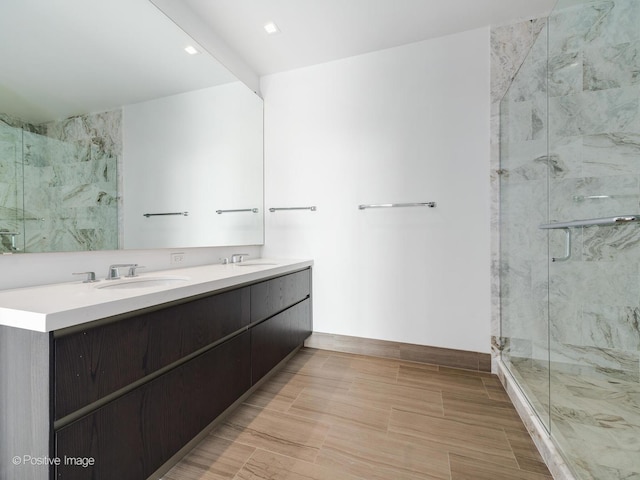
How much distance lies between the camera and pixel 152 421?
95cm

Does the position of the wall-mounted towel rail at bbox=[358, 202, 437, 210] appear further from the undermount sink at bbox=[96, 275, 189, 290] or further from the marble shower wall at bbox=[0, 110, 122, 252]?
the marble shower wall at bbox=[0, 110, 122, 252]

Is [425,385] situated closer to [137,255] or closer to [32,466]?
[32,466]

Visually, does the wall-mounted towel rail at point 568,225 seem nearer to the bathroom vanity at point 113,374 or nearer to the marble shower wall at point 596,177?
the marble shower wall at point 596,177

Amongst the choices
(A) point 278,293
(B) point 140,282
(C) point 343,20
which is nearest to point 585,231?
(A) point 278,293

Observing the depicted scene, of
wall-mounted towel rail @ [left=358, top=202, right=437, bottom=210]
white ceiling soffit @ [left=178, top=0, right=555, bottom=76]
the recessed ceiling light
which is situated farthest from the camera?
wall-mounted towel rail @ [left=358, top=202, right=437, bottom=210]

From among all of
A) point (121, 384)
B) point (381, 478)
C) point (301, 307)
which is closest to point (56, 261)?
point (121, 384)

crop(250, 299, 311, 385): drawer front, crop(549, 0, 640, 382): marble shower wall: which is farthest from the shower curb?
crop(250, 299, 311, 385): drawer front

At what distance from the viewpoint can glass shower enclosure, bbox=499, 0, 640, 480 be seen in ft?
3.83

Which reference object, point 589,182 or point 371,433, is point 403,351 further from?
point 589,182

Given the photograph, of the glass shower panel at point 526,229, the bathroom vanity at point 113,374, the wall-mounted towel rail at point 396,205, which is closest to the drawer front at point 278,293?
the bathroom vanity at point 113,374

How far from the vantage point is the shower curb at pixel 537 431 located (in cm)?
103

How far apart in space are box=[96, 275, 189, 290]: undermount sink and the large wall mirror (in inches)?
Result: 8.4

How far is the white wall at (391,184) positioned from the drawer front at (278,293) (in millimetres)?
200

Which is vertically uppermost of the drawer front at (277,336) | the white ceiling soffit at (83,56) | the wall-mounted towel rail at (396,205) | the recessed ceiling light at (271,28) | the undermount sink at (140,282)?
the recessed ceiling light at (271,28)
